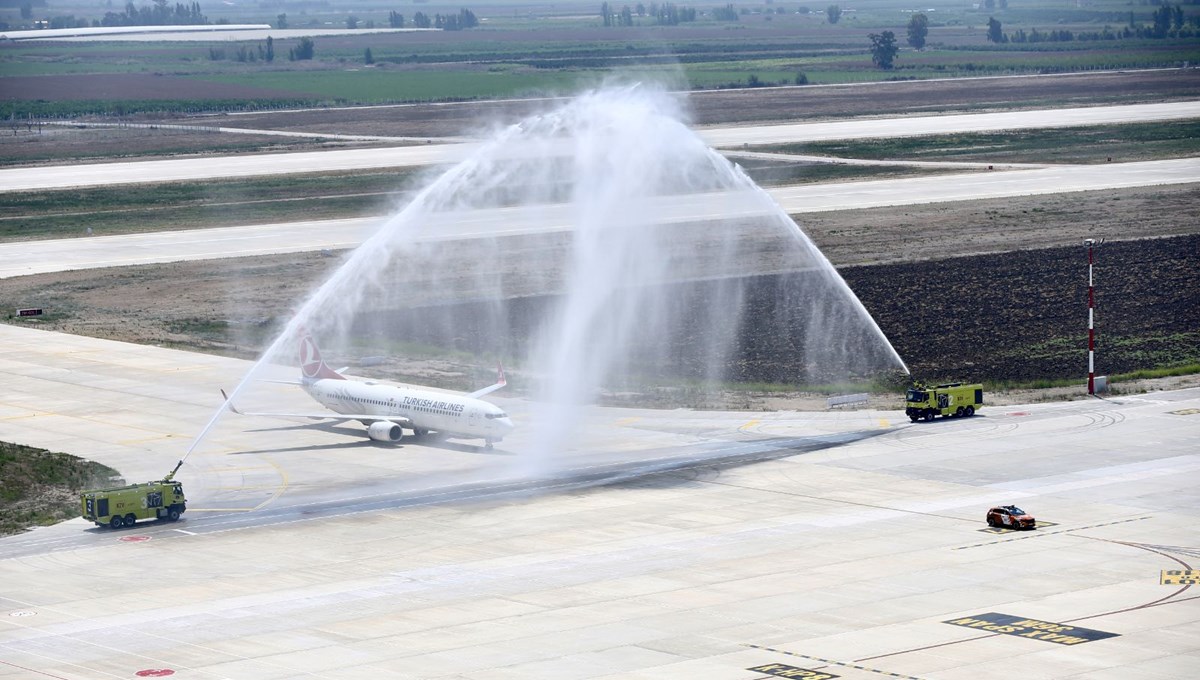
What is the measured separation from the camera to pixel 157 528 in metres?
70.2

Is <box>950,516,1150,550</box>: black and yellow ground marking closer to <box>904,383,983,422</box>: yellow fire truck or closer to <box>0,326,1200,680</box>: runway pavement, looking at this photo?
<box>0,326,1200,680</box>: runway pavement

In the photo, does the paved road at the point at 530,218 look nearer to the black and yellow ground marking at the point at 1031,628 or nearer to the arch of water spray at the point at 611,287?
the arch of water spray at the point at 611,287

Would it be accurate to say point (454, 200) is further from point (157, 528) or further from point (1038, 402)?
point (157, 528)

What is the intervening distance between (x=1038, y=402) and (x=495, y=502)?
34.9 meters

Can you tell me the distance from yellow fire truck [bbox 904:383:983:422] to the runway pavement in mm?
979

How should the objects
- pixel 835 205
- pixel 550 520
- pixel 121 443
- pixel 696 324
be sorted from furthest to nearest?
pixel 835 205, pixel 696 324, pixel 121 443, pixel 550 520

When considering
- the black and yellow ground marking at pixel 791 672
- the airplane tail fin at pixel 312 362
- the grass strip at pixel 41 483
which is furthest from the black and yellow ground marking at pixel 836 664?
the airplane tail fin at pixel 312 362

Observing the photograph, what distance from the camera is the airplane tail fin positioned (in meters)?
91.8

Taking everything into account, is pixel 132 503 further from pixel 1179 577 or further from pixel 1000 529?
pixel 1179 577

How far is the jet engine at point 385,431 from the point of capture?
282ft

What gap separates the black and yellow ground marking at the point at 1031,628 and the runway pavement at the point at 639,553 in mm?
130

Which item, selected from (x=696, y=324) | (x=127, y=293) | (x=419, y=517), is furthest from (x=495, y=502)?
(x=127, y=293)

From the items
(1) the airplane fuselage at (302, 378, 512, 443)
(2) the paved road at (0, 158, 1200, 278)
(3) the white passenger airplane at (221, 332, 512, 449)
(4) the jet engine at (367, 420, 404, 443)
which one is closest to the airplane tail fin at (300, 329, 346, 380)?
(3) the white passenger airplane at (221, 332, 512, 449)

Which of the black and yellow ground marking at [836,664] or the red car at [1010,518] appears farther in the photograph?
the red car at [1010,518]
